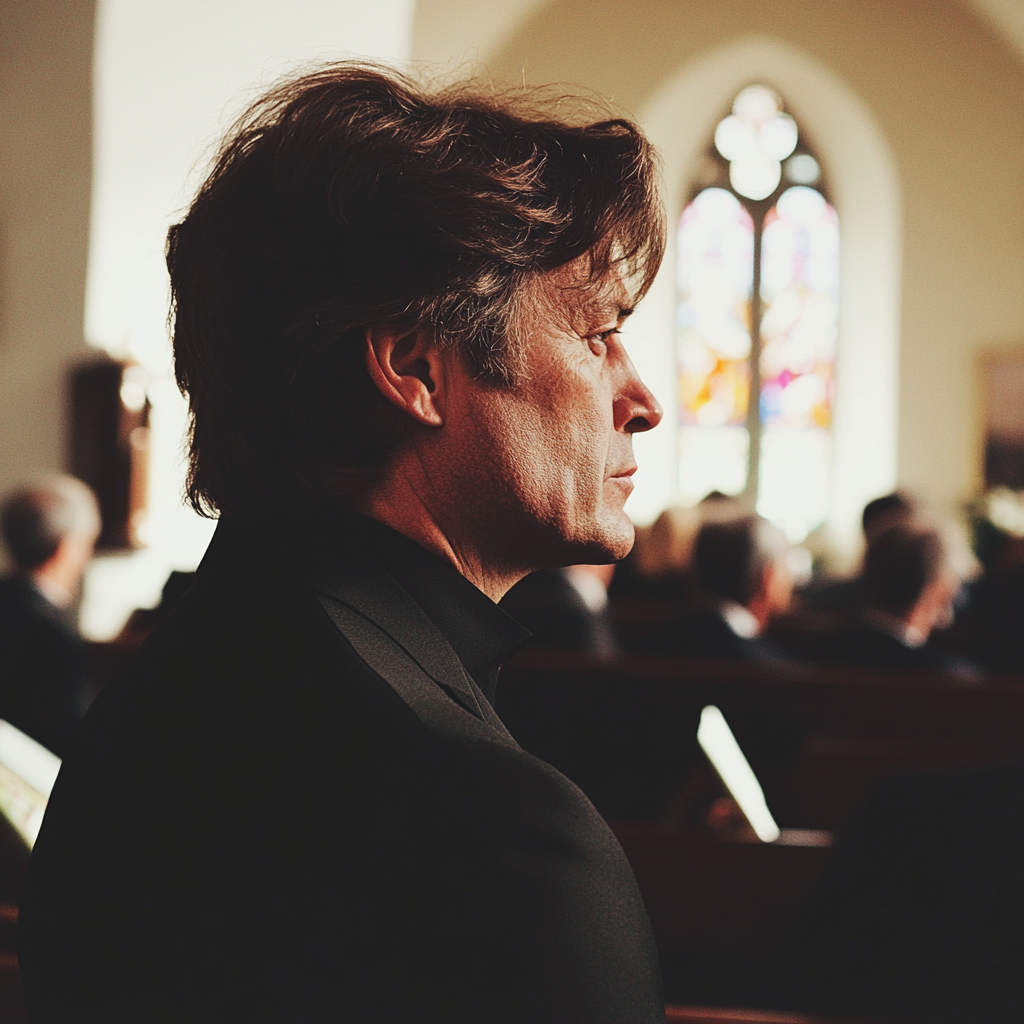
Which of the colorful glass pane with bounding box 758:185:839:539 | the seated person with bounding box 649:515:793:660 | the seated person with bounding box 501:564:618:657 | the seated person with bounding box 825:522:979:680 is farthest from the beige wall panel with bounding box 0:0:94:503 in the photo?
the colorful glass pane with bounding box 758:185:839:539

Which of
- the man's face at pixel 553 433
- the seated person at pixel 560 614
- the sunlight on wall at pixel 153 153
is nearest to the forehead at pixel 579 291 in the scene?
the man's face at pixel 553 433

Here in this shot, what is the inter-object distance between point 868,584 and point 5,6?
4.41 m

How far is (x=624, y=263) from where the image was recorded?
3.39 ft

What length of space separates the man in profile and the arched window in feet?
37.2

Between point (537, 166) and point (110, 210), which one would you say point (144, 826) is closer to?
point (537, 166)

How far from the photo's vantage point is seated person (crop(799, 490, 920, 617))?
18.2ft

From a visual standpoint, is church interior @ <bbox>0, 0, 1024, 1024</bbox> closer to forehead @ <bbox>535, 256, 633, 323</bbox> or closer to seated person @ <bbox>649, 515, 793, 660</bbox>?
seated person @ <bbox>649, 515, 793, 660</bbox>

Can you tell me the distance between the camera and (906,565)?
13.0 ft

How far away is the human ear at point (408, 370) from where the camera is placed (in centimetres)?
93

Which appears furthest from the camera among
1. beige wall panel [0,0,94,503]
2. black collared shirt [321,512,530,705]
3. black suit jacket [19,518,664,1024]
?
beige wall panel [0,0,94,503]

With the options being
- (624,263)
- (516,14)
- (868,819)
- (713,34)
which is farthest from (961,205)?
(624,263)

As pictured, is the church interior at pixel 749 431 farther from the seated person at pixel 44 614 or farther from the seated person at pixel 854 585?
the seated person at pixel 44 614

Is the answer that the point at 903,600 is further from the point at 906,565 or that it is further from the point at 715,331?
the point at 715,331

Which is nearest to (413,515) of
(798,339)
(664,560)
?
(664,560)
